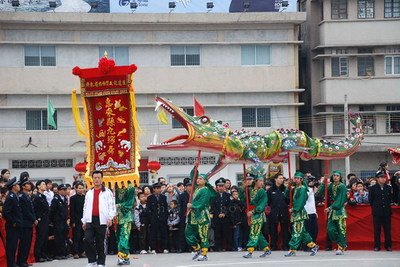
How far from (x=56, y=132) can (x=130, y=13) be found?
221 inches

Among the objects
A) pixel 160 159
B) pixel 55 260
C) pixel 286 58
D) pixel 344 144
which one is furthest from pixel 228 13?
pixel 55 260

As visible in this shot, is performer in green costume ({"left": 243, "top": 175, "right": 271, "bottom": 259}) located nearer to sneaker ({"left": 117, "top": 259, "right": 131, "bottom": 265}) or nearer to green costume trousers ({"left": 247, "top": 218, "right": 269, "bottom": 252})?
green costume trousers ({"left": 247, "top": 218, "right": 269, "bottom": 252})

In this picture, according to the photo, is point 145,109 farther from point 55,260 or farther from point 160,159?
point 55,260

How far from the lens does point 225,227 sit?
22.9m

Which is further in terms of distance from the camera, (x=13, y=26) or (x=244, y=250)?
(x=13, y=26)

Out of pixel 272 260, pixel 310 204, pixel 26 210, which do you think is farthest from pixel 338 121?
pixel 26 210

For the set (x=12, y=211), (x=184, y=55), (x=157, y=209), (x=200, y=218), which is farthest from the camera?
(x=184, y=55)

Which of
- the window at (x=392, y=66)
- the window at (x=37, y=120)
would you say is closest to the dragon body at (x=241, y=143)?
the window at (x=37, y=120)

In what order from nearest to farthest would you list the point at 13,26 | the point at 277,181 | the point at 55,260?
the point at 55,260, the point at 277,181, the point at 13,26

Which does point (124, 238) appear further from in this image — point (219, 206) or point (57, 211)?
point (219, 206)

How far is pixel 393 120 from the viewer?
4062 centimetres

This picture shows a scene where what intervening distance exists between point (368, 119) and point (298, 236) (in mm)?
20692

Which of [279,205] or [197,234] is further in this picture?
[279,205]

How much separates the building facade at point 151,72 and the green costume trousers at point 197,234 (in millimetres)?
19056
